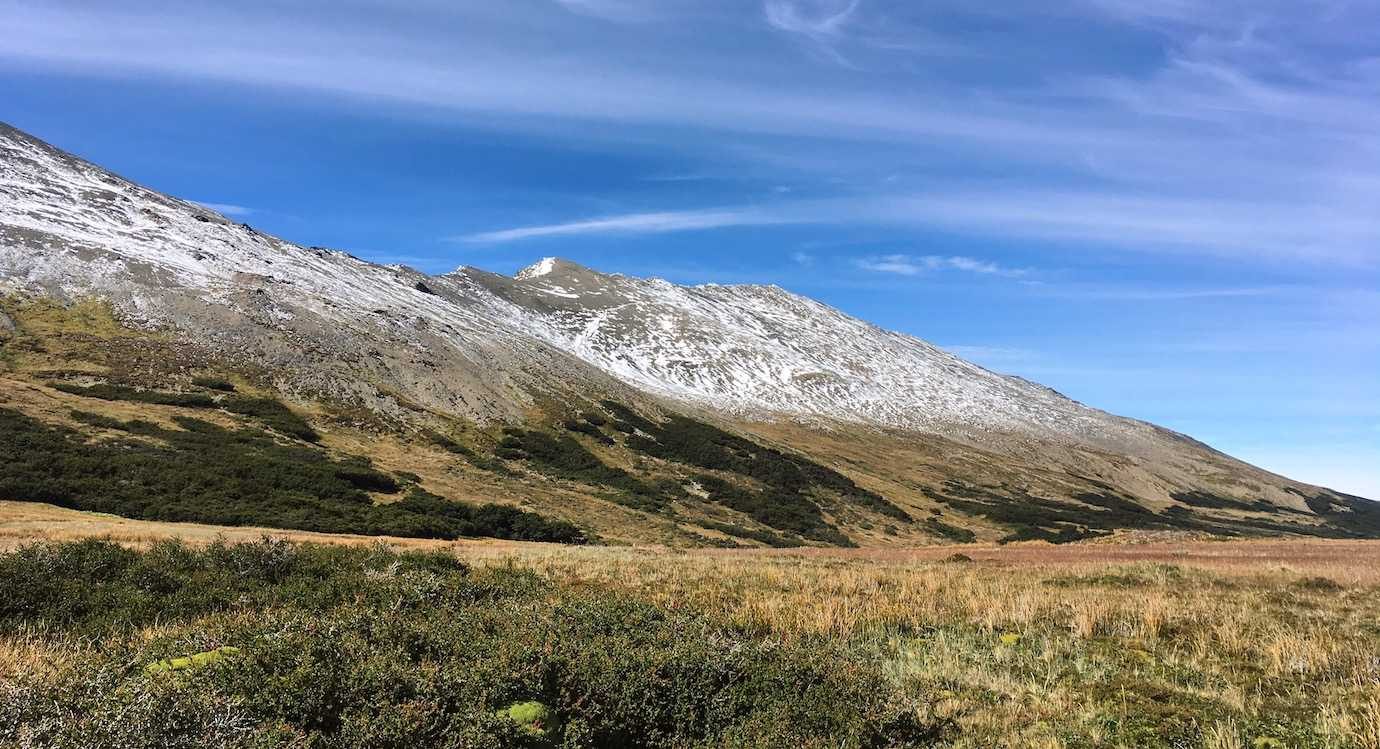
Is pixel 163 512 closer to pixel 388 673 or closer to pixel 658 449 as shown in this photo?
pixel 388 673

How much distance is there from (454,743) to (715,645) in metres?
4.23

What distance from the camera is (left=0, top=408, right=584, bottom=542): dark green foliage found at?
31.6 metres

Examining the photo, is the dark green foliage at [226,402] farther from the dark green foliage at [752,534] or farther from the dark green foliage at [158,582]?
the dark green foliage at [158,582]

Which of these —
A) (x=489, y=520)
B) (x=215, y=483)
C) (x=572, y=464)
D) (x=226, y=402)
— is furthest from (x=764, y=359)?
(x=215, y=483)

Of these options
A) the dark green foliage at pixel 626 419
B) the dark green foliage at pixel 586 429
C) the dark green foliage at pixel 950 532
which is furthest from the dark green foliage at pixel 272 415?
the dark green foliage at pixel 950 532

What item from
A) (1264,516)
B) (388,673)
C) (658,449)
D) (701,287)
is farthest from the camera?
(701,287)

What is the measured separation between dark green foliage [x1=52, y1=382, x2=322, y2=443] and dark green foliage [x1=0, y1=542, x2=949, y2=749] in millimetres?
40909

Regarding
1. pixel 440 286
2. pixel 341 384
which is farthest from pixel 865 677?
pixel 440 286

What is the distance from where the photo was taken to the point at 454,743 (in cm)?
559

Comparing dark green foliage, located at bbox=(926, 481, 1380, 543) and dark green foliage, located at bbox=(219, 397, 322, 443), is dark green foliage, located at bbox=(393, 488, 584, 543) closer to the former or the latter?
dark green foliage, located at bbox=(219, 397, 322, 443)

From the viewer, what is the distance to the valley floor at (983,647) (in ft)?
23.1

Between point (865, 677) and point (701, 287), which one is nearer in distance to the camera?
point (865, 677)

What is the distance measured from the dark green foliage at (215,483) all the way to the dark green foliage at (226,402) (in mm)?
3194

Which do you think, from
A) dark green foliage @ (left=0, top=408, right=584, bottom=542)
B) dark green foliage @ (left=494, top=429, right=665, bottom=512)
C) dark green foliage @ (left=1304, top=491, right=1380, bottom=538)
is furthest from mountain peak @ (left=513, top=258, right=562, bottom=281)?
dark green foliage @ (left=1304, top=491, right=1380, bottom=538)
